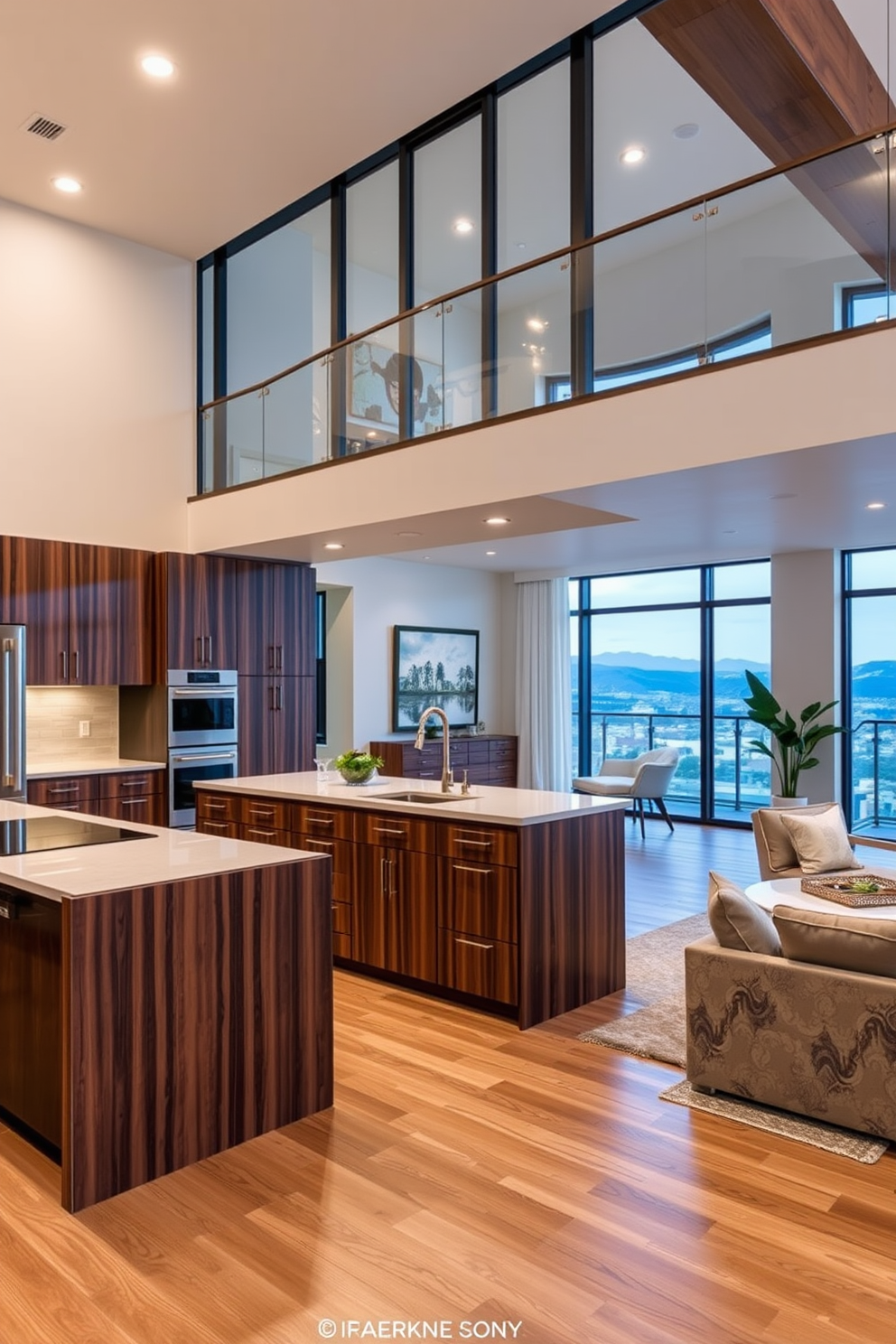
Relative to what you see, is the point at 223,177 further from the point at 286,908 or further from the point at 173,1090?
the point at 173,1090

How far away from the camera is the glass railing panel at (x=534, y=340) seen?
16.0 ft

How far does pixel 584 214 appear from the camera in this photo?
4988 millimetres

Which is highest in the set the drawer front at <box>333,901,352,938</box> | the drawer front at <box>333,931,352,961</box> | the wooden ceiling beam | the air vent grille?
the air vent grille

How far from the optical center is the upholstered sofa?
9.37 ft

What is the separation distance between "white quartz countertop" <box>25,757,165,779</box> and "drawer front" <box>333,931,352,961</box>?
2.29 m

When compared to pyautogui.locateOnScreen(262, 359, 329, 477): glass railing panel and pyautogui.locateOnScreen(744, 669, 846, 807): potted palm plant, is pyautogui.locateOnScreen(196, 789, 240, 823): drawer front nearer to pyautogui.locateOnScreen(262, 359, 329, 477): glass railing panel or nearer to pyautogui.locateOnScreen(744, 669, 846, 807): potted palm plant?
pyautogui.locateOnScreen(262, 359, 329, 477): glass railing panel

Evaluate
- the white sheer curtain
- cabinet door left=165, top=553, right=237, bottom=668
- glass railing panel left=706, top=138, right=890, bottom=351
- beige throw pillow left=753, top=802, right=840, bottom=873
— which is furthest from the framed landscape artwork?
glass railing panel left=706, top=138, right=890, bottom=351

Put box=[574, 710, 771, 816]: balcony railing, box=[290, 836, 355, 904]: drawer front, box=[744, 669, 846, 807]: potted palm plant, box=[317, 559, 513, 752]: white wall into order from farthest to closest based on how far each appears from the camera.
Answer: box=[574, 710, 771, 816]: balcony railing, box=[317, 559, 513, 752]: white wall, box=[744, 669, 846, 807]: potted palm plant, box=[290, 836, 355, 904]: drawer front

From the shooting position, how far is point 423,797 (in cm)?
485

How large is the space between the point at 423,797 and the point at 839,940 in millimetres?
2333

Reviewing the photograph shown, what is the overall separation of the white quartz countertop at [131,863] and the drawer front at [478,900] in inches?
42.0

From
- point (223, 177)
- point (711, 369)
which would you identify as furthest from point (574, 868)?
point (223, 177)

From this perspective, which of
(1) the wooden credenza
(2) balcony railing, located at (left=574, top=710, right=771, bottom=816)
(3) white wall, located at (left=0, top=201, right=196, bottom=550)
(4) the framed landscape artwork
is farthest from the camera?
(4) the framed landscape artwork

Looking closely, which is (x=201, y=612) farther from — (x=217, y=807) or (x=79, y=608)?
(x=217, y=807)
